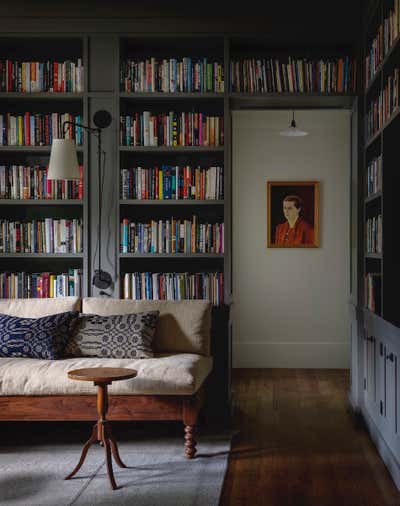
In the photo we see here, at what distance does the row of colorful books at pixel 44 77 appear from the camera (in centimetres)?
495

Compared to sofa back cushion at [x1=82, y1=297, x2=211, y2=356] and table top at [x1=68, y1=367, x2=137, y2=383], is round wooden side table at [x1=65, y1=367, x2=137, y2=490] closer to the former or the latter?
table top at [x1=68, y1=367, x2=137, y2=383]

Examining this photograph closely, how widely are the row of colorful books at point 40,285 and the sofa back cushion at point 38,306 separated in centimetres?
24

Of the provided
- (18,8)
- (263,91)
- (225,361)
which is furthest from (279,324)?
(18,8)

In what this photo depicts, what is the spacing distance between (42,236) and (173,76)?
148 centimetres

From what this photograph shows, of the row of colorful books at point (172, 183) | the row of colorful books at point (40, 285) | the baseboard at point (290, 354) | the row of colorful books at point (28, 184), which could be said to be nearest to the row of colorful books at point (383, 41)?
the row of colorful books at point (172, 183)

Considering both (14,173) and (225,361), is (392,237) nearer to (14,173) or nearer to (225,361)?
(225,361)

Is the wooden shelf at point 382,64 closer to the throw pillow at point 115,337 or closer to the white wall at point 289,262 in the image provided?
the throw pillow at point 115,337

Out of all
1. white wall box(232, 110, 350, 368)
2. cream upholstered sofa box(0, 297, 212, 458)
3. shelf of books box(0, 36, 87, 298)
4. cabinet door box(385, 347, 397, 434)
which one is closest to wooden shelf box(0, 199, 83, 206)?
shelf of books box(0, 36, 87, 298)

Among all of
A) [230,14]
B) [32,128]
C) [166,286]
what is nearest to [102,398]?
[166,286]

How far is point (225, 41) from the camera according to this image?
4844 mm

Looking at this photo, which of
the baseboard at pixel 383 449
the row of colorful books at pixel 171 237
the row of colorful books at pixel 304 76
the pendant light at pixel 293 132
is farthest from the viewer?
the pendant light at pixel 293 132

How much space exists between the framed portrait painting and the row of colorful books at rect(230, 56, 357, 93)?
2342 millimetres

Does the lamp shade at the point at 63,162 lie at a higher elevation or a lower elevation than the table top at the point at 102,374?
higher

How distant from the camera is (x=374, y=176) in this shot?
4402mm
